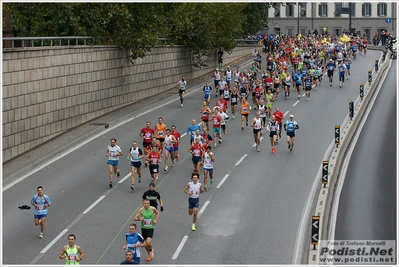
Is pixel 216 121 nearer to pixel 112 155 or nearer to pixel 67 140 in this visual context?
pixel 67 140

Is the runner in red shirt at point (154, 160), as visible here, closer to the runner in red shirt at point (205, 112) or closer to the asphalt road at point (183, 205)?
the asphalt road at point (183, 205)

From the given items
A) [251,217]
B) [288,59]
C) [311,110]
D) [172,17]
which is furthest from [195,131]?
[288,59]

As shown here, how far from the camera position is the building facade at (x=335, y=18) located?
4003 inches

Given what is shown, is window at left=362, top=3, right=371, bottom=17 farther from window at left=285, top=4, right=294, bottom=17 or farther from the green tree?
the green tree

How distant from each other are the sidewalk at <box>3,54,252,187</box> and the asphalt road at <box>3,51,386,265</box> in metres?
0.48

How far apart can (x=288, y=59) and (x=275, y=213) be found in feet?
120

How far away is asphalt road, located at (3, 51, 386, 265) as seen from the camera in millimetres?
19016

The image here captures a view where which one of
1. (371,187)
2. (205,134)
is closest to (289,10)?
(205,134)

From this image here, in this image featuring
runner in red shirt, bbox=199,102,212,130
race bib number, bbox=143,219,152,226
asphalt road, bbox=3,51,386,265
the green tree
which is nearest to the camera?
race bib number, bbox=143,219,152,226

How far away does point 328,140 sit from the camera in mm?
31750

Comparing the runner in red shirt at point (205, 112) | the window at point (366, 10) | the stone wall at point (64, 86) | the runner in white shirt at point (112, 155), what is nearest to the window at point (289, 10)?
the window at point (366, 10)

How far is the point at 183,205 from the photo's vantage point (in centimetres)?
2283

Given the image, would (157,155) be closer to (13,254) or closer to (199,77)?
(13,254)

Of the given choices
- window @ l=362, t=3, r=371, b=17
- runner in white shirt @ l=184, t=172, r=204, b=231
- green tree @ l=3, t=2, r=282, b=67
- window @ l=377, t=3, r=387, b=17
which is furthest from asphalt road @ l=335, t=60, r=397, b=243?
window @ l=362, t=3, r=371, b=17
